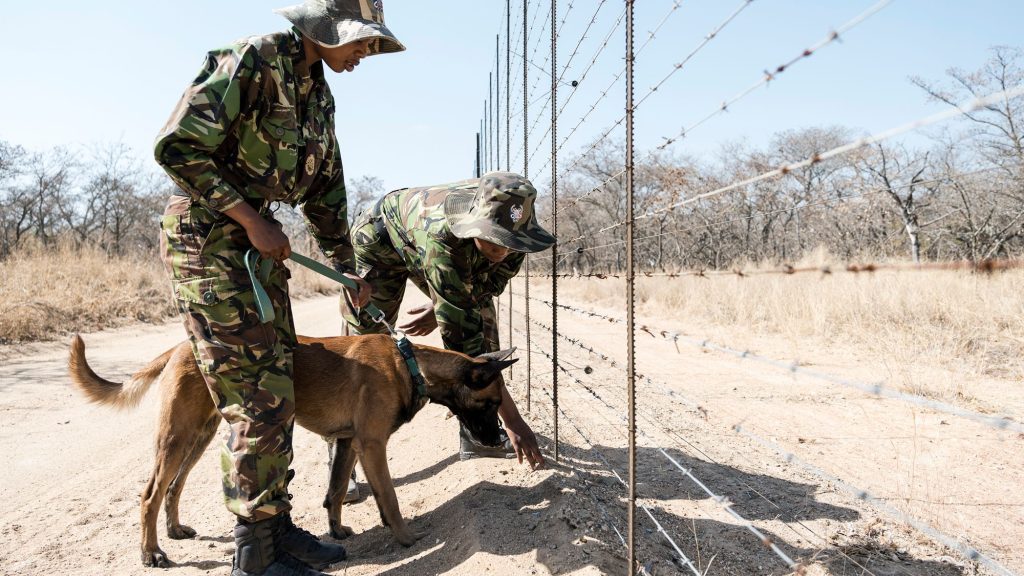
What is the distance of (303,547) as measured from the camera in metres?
2.71

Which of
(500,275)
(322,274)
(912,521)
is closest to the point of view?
(912,521)

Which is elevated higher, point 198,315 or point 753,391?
point 198,315

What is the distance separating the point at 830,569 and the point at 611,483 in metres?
1.35

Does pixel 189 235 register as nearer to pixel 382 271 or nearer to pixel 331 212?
pixel 331 212

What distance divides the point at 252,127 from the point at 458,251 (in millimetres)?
1398

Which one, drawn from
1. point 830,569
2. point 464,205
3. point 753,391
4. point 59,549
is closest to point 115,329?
point 59,549

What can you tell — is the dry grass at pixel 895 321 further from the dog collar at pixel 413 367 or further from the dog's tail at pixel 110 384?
the dog's tail at pixel 110 384

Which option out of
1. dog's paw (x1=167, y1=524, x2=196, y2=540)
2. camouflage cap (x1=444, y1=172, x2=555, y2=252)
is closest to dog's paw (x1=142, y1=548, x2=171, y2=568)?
dog's paw (x1=167, y1=524, x2=196, y2=540)

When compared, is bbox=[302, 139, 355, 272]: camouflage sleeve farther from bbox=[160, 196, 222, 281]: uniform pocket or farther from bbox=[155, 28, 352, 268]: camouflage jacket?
bbox=[160, 196, 222, 281]: uniform pocket

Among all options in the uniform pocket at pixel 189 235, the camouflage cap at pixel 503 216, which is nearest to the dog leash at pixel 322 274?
the uniform pocket at pixel 189 235

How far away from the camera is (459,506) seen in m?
3.53

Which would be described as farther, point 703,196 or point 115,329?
point 115,329

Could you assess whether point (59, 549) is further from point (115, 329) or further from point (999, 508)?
point (115, 329)

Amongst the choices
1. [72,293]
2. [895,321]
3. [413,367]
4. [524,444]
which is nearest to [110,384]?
[413,367]
